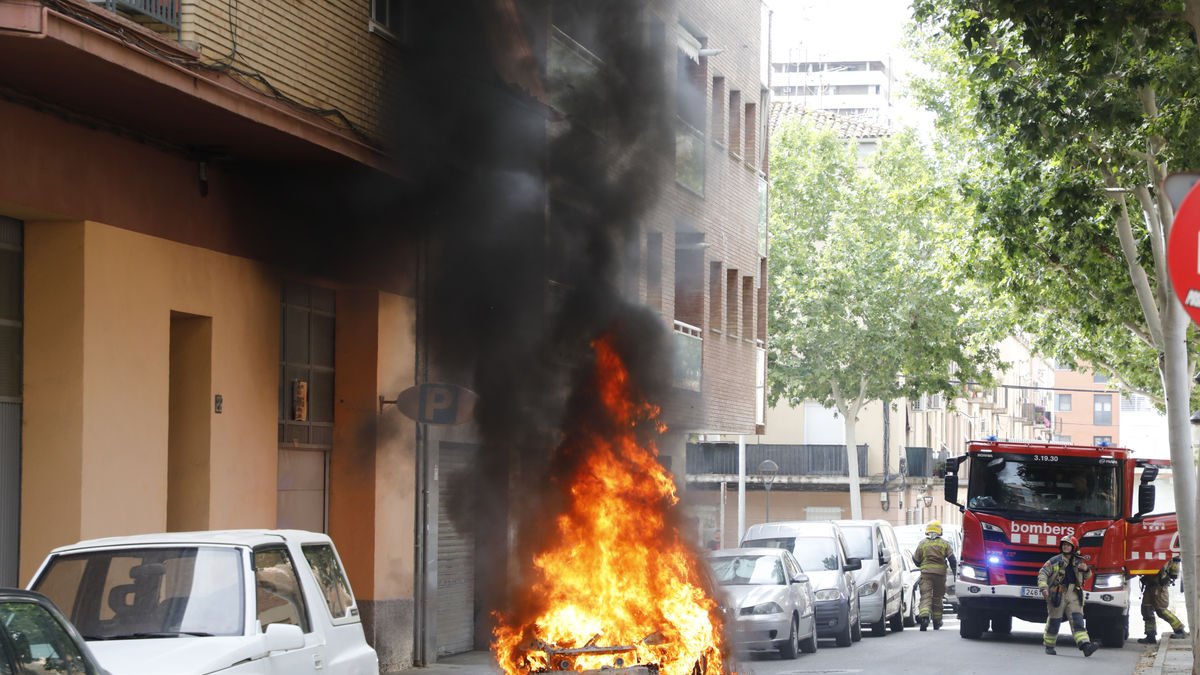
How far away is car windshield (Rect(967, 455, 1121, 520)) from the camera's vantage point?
2127 cm

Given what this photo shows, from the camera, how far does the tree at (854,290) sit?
140ft

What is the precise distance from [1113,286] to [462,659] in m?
12.3

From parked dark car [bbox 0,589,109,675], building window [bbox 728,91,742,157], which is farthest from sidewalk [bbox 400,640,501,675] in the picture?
building window [bbox 728,91,742,157]

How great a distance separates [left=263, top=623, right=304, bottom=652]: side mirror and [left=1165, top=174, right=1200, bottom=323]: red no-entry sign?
4.50 metres

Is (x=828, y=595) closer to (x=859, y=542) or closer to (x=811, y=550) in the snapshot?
(x=811, y=550)

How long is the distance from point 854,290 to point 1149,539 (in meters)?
22.7

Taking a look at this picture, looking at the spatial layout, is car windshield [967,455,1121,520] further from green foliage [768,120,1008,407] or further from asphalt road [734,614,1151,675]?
green foliage [768,120,1008,407]

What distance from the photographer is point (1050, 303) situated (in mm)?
26281

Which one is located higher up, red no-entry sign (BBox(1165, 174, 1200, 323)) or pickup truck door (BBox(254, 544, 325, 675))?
red no-entry sign (BBox(1165, 174, 1200, 323))

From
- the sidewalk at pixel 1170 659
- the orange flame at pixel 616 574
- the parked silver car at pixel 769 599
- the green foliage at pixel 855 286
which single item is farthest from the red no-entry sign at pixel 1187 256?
the green foliage at pixel 855 286

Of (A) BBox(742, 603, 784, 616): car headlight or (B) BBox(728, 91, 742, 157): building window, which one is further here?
(B) BBox(728, 91, 742, 157): building window

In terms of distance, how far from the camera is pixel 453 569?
17.7m

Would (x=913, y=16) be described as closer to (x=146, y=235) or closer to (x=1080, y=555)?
(x=1080, y=555)

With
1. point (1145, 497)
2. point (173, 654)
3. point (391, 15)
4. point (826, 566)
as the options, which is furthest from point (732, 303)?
point (173, 654)
